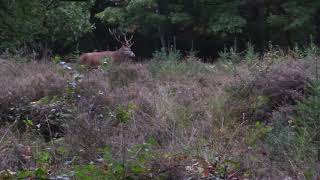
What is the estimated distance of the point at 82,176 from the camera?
20.9 ft

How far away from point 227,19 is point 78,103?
64.6 ft

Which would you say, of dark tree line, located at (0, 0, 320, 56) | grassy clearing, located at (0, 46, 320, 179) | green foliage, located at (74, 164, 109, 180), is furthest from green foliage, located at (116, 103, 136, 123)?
dark tree line, located at (0, 0, 320, 56)

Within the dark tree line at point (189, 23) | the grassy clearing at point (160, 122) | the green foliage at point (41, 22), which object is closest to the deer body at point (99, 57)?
the green foliage at point (41, 22)

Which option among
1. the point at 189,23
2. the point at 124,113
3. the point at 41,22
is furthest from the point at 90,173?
the point at 189,23

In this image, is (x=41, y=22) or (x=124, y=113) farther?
(x=41, y=22)

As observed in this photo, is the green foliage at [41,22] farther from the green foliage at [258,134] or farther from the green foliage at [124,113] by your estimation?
the green foliage at [258,134]

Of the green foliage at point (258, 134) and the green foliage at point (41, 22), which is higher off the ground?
the green foliage at point (258, 134)

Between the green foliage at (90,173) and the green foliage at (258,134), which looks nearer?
the green foliage at (90,173)

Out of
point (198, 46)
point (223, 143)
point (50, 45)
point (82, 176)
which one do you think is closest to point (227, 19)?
point (198, 46)

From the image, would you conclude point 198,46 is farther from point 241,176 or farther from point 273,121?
point 241,176

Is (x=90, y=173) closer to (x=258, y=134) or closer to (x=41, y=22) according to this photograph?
(x=258, y=134)

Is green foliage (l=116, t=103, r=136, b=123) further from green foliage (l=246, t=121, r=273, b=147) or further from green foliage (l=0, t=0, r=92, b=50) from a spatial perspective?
green foliage (l=0, t=0, r=92, b=50)

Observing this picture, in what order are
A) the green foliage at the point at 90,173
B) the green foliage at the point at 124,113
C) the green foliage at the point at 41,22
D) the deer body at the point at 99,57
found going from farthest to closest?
the green foliage at the point at 41,22, the deer body at the point at 99,57, the green foliage at the point at 124,113, the green foliage at the point at 90,173

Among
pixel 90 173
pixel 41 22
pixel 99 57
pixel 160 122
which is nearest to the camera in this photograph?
pixel 90 173
